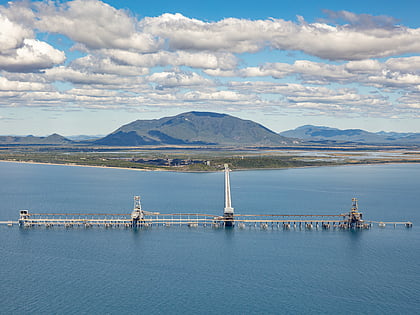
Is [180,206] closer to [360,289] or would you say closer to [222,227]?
[222,227]

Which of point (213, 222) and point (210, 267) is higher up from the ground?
point (213, 222)

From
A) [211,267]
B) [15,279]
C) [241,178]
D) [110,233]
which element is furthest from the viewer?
[241,178]

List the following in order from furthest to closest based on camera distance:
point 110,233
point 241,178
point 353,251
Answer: point 241,178 → point 110,233 → point 353,251

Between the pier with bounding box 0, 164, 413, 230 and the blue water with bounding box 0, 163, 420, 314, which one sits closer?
the blue water with bounding box 0, 163, 420, 314

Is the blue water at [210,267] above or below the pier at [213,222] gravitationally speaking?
below

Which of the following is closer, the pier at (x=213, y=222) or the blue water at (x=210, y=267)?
the blue water at (x=210, y=267)

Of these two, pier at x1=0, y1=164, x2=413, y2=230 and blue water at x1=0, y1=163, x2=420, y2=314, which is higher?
pier at x1=0, y1=164, x2=413, y2=230

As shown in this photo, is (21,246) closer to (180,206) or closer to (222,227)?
(222,227)

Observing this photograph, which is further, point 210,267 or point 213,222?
point 213,222

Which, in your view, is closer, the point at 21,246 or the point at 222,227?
the point at 21,246

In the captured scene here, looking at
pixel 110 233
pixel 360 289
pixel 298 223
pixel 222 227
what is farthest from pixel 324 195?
pixel 360 289

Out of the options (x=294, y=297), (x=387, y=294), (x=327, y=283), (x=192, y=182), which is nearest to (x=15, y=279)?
(x=294, y=297)
